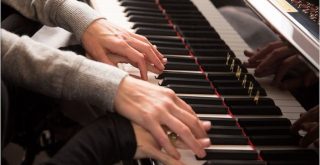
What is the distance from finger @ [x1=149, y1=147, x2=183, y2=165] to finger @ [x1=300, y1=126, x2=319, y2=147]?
0.28 meters

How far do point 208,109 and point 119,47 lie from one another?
27 centimetres

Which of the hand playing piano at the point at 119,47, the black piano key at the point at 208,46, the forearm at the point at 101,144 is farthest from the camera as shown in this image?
the black piano key at the point at 208,46

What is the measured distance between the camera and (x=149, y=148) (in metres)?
0.82

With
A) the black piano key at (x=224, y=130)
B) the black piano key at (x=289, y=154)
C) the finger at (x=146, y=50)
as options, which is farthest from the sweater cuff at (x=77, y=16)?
the black piano key at (x=289, y=154)

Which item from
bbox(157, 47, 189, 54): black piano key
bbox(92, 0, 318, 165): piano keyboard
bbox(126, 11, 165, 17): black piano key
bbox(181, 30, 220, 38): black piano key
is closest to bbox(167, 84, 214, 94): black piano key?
bbox(92, 0, 318, 165): piano keyboard

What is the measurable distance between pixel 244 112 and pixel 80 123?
548 millimetres

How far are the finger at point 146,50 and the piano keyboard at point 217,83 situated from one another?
2.0 inches

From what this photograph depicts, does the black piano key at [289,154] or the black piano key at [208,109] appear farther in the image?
the black piano key at [208,109]

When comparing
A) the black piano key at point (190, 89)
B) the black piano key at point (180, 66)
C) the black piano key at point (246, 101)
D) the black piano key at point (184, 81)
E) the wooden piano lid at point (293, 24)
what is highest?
the wooden piano lid at point (293, 24)

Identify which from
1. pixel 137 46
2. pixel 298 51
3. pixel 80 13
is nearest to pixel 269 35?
pixel 298 51

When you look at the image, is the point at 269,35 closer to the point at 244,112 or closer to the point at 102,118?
the point at 244,112

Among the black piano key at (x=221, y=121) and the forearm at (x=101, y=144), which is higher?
the forearm at (x=101, y=144)

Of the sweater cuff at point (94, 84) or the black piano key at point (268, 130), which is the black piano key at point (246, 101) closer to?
the black piano key at point (268, 130)

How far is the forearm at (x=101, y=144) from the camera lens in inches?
29.8
